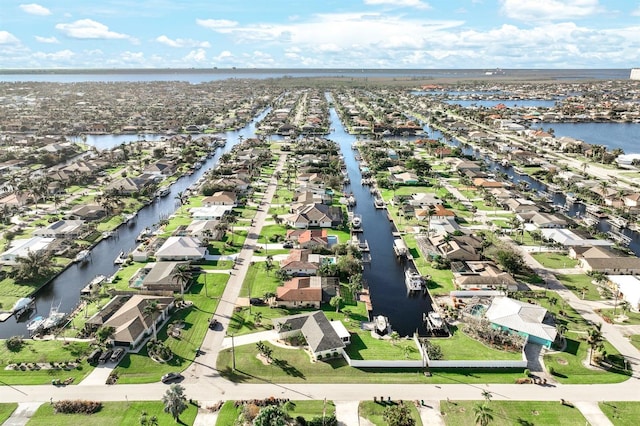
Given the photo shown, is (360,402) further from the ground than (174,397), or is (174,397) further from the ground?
(174,397)

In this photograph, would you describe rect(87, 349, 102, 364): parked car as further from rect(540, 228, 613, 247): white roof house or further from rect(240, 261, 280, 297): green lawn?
rect(540, 228, 613, 247): white roof house

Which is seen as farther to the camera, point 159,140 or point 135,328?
point 159,140

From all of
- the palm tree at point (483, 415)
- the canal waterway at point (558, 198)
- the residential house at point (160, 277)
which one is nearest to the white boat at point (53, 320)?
the residential house at point (160, 277)

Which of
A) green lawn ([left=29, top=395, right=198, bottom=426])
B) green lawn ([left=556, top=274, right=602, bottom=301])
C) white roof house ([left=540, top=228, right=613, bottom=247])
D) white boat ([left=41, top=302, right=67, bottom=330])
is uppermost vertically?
white roof house ([left=540, top=228, right=613, bottom=247])

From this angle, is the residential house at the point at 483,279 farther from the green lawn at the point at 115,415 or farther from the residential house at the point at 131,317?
the residential house at the point at 131,317

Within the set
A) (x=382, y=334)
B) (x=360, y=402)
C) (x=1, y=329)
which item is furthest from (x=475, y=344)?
(x=1, y=329)

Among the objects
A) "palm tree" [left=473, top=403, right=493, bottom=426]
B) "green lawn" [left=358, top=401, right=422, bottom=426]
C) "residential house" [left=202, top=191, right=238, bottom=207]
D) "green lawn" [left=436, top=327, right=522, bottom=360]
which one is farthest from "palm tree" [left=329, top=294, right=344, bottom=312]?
"residential house" [left=202, top=191, right=238, bottom=207]

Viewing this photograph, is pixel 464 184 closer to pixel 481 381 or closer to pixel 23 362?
pixel 481 381
